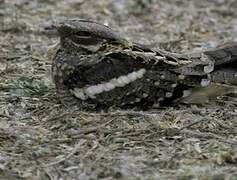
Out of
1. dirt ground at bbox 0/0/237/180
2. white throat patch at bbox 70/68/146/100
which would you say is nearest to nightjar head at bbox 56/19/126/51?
white throat patch at bbox 70/68/146/100

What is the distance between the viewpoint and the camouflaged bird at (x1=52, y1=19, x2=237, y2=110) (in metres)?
3.92

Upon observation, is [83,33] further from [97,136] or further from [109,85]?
[97,136]

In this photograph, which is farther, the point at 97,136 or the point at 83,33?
the point at 83,33

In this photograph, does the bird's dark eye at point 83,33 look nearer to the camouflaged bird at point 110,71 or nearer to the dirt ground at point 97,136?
the camouflaged bird at point 110,71

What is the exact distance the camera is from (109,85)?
12.8 feet

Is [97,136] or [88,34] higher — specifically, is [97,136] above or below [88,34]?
below

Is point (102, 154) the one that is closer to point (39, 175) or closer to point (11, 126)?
point (39, 175)

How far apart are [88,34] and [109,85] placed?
344 mm

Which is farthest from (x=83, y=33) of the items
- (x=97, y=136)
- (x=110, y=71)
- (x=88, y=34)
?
(x=97, y=136)

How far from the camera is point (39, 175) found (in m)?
3.26

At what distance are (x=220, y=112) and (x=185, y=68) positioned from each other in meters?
0.36

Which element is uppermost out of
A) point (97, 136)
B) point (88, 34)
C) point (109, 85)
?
point (88, 34)

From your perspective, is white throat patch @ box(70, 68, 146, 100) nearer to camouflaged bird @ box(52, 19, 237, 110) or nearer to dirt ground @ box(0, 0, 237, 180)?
camouflaged bird @ box(52, 19, 237, 110)

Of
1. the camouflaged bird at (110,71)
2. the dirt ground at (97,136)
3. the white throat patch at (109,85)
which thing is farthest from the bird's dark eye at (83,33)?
the dirt ground at (97,136)
